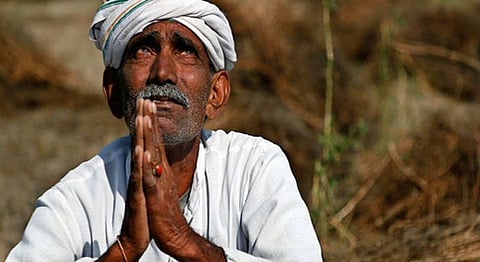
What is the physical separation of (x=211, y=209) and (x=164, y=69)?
44 centimetres

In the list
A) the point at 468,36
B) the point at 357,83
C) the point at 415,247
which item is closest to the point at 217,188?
the point at 415,247

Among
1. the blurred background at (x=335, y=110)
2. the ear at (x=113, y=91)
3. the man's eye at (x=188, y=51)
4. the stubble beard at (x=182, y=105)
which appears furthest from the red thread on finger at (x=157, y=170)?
the blurred background at (x=335, y=110)

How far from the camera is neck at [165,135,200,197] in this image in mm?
3732

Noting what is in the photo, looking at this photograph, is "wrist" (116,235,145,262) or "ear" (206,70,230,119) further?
"ear" (206,70,230,119)

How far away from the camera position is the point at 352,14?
31.6 ft

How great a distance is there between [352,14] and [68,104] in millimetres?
2226

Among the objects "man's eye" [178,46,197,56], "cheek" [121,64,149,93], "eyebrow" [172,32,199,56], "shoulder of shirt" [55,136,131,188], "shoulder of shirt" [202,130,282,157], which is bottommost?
"shoulder of shirt" [55,136,131,188]

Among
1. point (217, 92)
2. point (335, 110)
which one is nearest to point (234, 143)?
point (217, 92)

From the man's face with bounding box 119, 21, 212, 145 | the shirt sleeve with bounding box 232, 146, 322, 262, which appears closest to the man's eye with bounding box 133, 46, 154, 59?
the man's face with bounding box 119, 21, 212, 145

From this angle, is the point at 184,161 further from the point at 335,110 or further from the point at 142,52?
the point at 335,110

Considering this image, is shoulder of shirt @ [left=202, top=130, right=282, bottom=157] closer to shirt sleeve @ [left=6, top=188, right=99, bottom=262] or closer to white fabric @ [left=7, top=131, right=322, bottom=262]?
white fabric @ [left=7, top=131, right=322, bottom=262]

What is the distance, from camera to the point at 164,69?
3561mm

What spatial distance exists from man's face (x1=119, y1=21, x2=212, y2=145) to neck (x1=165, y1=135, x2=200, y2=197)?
11cm

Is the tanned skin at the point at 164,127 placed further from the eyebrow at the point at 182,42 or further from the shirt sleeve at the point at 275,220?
the shirt sleeve at the point at 275,220
